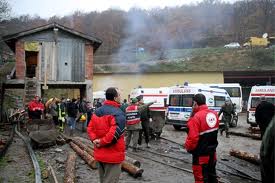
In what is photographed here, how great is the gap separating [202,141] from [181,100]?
15.3m

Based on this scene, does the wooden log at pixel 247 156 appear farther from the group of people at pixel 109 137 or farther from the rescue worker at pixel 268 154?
the rescue worker at pixel 268 154

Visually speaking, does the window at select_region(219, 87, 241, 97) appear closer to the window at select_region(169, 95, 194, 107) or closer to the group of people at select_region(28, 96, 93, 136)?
the window at select_region(169, 95, 194, 107)

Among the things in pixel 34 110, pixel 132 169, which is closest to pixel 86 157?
pixel 132 169

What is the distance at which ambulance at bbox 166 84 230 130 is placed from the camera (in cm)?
2106

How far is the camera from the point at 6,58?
4625 cm

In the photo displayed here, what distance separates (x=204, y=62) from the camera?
44438 mm

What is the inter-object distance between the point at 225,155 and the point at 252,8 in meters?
34.8

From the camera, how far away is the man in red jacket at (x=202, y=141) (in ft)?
20.8

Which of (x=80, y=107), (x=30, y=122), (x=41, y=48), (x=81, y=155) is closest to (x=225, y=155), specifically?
(x=81, y=155)

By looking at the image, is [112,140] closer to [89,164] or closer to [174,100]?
[89,164]

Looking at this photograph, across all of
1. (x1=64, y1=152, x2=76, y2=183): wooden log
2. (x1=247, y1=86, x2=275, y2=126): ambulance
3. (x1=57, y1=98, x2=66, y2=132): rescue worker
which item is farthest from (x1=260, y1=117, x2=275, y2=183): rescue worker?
(x1=247, y1=86, x2=275, y2=126): ambulance

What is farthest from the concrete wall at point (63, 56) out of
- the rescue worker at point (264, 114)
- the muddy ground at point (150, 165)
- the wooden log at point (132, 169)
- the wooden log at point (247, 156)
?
the rescue worker at point (264, 114)

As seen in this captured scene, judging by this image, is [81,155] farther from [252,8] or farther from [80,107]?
[252,8]

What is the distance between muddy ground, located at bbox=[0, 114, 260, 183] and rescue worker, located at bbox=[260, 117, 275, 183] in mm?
5968
